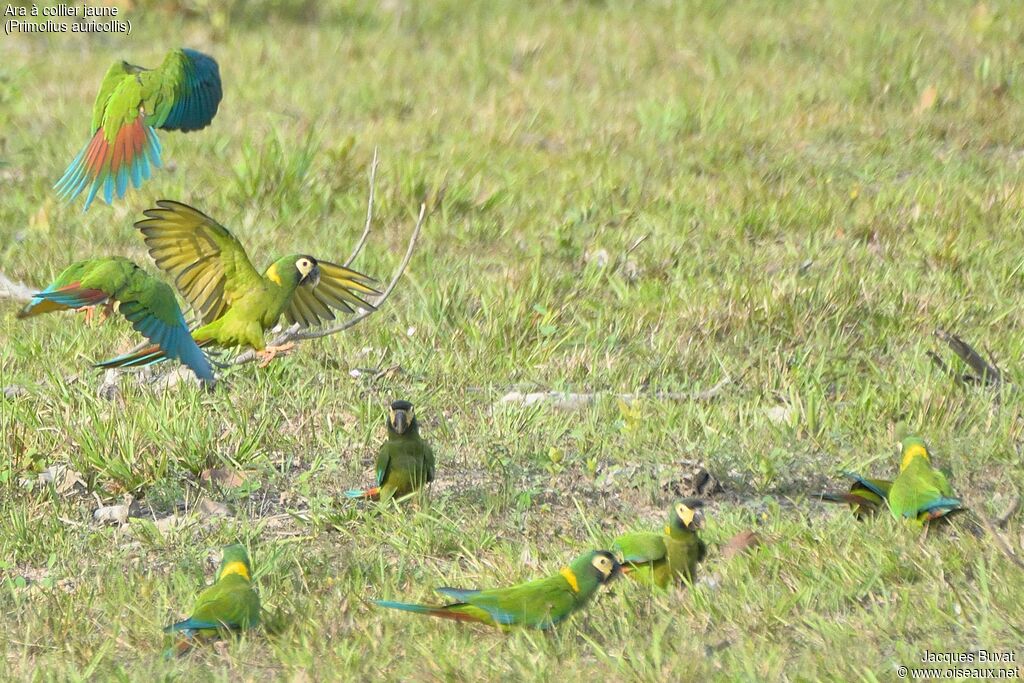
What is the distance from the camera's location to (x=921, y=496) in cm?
375

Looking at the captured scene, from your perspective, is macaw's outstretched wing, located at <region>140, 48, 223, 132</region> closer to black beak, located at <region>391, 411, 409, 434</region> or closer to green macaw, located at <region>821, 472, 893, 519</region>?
black beak, located at <region>391, 411, 409, 434</region>

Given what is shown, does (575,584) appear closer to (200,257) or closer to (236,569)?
(236,569)

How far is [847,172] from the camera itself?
→ 719 cm

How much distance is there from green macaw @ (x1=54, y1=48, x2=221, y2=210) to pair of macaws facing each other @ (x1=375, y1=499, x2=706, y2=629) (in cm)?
177

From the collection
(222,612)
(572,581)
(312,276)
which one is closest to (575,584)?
(572,581)

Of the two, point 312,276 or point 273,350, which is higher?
point 312,276

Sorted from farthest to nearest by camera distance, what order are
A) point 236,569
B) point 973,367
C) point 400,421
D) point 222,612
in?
point 973,367 → point 400,421 → point 236,569 → point 222,612

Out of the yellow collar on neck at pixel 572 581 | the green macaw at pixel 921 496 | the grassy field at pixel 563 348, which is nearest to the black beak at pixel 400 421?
the grassy field at pixel 563 348

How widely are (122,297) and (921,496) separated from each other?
223cm

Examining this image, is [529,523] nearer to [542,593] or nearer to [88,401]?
[542,593]

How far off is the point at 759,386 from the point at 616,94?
3677 millimetres

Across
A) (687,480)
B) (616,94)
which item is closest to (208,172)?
(616,94)

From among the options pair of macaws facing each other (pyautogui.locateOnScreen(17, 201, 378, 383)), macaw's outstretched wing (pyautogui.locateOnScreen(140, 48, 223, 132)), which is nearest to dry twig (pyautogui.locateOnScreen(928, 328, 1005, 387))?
pair of macaws facing each other (pyautogui.locateOnScreen(17, 201, 378, 383))

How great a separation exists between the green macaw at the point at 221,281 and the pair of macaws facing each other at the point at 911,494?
1725 millimetres
